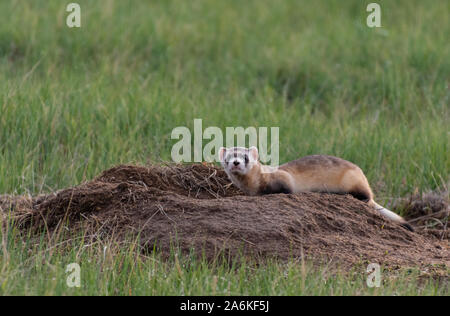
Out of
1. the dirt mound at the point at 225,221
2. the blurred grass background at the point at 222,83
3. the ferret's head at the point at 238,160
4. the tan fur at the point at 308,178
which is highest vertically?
the blurred grass background at the point at 222,83

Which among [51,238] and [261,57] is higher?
[261,57]

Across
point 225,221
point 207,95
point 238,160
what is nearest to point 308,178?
point 238,160

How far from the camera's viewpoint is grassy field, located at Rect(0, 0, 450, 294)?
4.80 m

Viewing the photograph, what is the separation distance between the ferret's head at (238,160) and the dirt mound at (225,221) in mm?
352

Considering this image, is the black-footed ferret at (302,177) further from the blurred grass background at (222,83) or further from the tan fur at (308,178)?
the blurred grass background at (222,83)

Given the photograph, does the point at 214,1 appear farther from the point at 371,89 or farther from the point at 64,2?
the point at 371,89

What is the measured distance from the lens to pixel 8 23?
11289 millimetres

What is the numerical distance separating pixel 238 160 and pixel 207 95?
405 centimetres

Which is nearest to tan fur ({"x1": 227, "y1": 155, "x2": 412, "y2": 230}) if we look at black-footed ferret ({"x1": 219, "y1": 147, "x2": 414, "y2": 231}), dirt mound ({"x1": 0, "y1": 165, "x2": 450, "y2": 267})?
black-footed ferret ({"x1": 219, "y1": 147, "x2": 414, "y2": 231})

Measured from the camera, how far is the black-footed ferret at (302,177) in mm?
6246

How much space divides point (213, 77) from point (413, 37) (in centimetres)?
362

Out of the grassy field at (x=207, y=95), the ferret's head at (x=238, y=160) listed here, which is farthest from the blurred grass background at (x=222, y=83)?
the ferret's head at (x=238, y=160)

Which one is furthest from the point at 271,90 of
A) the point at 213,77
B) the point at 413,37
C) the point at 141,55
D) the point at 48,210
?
the point at 48,210

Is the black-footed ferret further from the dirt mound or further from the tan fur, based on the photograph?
the dirt mound
